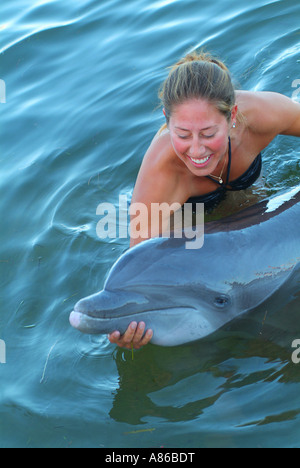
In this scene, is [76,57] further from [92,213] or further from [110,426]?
[110,426]

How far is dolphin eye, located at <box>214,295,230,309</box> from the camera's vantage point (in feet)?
17.4

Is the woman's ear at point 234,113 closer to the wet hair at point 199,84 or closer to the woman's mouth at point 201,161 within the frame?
the wet hair at point 199,84

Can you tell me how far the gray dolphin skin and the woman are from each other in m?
0.20

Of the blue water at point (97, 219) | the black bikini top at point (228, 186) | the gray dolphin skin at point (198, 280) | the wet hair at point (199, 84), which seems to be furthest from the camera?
the black bikini top at point (228, 186)

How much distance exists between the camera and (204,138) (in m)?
5.75

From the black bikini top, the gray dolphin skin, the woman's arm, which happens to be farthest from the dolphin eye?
the black bikini top

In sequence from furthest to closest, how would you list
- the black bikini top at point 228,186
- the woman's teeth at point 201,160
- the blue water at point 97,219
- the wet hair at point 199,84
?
the black bikini top at point 228,186 → the woman's teeth at point 201,160 → the wet hair at point 199,84 → the blue water at point 97,219

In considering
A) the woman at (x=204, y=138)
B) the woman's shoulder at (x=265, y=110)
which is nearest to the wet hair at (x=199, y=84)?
the woman at (x=204, y=138)

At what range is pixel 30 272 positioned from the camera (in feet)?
24.3

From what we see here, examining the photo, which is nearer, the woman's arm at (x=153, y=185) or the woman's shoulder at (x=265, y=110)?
the woman's arm at (x=153, y=185)

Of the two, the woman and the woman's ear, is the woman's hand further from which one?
the woman's ear

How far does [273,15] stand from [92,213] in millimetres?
5864

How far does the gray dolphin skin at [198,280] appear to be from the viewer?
199 inches

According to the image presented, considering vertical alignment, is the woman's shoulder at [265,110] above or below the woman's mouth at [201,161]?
above
